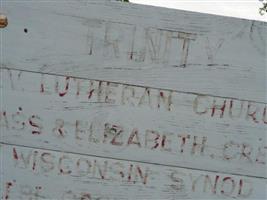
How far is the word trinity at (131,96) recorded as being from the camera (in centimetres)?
165

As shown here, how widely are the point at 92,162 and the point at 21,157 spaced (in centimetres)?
26

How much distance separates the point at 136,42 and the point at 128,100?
211 millimetres

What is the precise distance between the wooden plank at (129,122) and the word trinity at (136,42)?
116 millimetres

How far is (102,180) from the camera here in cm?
170

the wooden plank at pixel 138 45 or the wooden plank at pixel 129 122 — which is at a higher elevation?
the wooden plank at pixel 138 45

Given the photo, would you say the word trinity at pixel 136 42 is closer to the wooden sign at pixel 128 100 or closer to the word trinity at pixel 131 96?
the wooden sign at pixel 128 100

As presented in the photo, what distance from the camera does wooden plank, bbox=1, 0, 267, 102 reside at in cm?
163

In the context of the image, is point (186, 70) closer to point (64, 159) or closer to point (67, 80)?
point (67, 80)

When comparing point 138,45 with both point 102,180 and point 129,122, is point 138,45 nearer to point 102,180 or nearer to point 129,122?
point 129,122

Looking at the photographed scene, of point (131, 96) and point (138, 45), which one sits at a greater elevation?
point (138, 45)

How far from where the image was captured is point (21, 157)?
168cm

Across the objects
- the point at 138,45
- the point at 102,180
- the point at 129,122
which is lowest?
the point at 102,180

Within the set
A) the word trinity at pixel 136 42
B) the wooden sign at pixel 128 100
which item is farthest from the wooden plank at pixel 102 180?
the word trinity at pixel 136 42

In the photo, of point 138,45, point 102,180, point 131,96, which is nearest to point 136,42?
point 138,45
